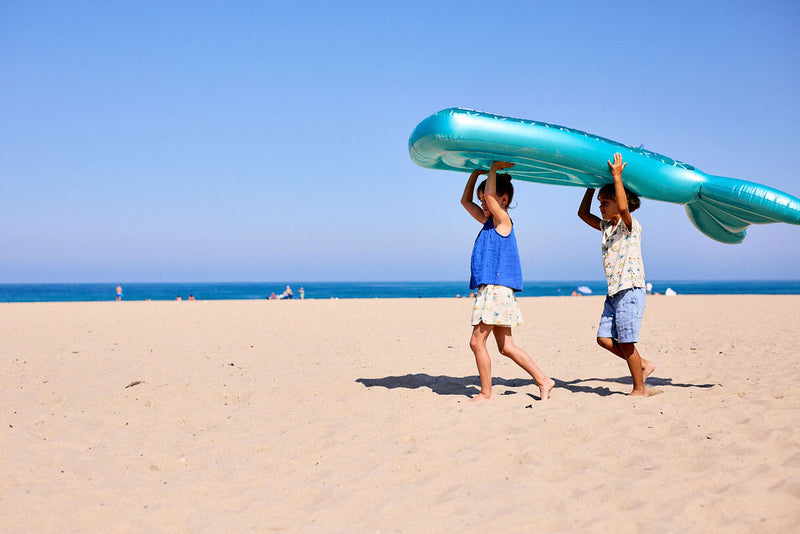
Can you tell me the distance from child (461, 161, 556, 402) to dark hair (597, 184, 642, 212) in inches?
37.7

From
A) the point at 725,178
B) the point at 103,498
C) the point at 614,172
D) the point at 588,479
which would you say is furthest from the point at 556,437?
the point at 725,178

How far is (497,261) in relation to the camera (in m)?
5.09

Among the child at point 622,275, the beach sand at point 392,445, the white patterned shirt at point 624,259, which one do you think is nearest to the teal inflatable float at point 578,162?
the child at point 622,275

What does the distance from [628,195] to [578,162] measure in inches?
25.5

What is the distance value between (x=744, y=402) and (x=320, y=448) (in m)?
3.28

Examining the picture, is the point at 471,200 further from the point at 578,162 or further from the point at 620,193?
the point at 620,193

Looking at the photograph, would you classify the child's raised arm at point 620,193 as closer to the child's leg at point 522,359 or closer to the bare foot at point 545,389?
the child's leg at point 522,359

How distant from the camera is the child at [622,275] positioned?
16.6 feet

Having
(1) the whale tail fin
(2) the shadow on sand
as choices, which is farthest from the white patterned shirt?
(2) the shadow on sand

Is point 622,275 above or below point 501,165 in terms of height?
below

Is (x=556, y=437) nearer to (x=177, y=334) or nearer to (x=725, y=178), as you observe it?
(x=725, y=178)

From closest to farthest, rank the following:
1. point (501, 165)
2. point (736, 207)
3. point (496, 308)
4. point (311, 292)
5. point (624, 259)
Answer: point (496, 308)
point (624, 259)
point (501, 165)
point (736, 207)
point (311, 292)

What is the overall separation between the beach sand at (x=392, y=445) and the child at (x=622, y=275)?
0.42 metres

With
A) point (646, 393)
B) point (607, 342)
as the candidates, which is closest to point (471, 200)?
point (607, 342)
